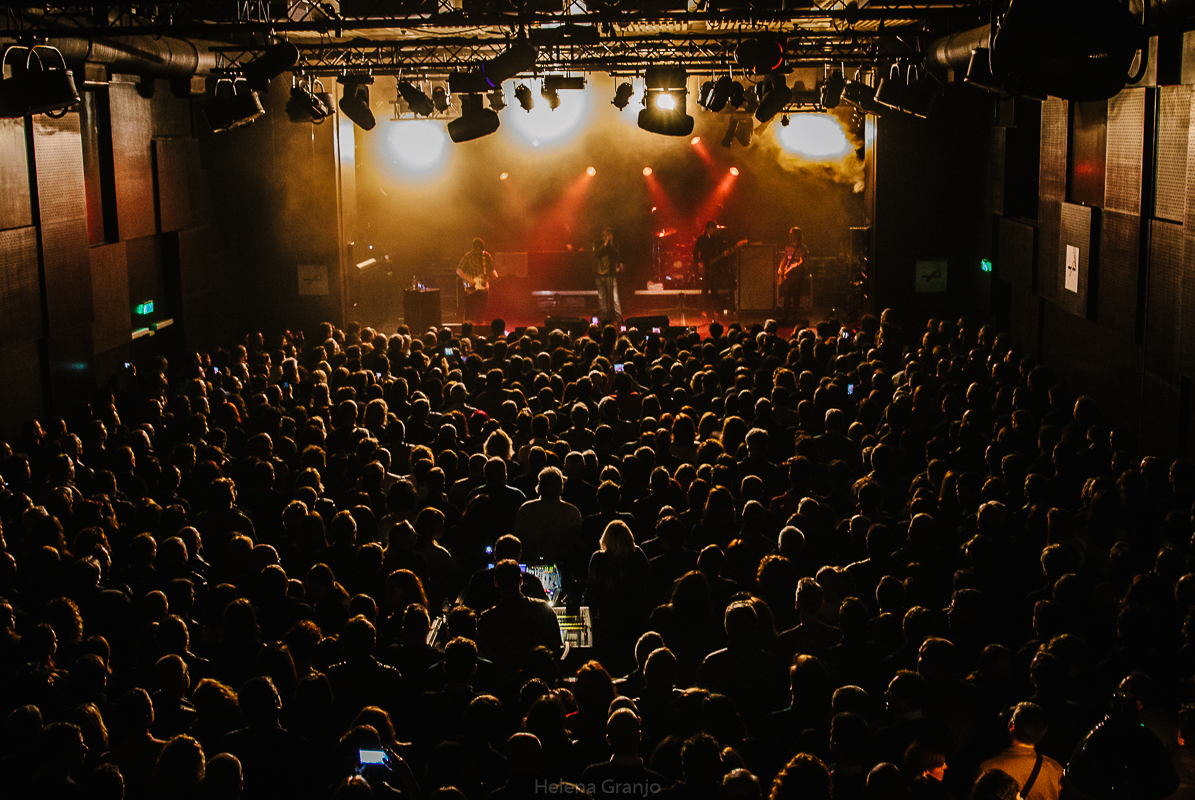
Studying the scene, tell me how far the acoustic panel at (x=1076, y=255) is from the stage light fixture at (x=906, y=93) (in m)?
2.00

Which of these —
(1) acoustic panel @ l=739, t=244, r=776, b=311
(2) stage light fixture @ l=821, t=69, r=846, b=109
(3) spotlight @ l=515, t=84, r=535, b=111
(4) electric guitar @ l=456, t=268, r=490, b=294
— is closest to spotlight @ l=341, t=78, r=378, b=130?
(3) spotlight @ l=515, t=84, r=535, b=111

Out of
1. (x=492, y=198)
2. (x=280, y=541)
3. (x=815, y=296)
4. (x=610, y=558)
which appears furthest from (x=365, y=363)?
(x=492, y=198)

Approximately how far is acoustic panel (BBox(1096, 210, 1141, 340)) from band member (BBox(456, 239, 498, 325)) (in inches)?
460

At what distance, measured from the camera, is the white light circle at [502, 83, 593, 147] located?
2289 centimetres

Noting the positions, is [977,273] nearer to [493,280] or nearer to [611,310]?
[611,310]

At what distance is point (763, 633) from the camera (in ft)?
15.0

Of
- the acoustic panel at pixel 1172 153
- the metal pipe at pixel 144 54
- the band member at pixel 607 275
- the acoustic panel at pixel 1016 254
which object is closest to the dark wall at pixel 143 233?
the metal pipe at pixel 144 54

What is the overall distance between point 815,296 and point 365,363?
11.6 meters

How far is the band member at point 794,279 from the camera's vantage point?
18.8m

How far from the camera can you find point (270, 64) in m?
10.3

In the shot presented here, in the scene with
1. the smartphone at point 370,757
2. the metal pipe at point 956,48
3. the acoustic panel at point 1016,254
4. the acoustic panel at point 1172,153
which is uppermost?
the metal pipe at point 956,48

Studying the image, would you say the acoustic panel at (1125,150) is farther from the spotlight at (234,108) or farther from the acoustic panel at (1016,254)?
the spotlight at (234,108)

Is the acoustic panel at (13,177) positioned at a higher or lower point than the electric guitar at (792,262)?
higher

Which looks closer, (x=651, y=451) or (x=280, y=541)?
(x=280, y=541)
